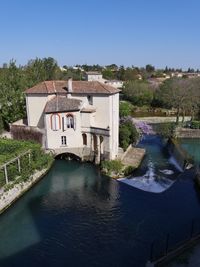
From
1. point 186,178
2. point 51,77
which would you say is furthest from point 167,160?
point 51,77

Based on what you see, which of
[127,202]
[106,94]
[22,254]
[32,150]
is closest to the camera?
[22,254]

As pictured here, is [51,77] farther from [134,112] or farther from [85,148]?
[85,148]

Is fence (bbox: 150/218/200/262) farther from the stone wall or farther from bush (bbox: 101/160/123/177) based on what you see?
the stone wall

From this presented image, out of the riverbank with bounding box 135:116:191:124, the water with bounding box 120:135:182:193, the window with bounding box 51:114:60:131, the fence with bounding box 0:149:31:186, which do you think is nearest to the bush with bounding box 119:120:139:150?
the water with bounding box 120:135:182:193

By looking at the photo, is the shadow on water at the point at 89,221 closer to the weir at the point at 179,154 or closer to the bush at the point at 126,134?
the weir at the point at 179,154

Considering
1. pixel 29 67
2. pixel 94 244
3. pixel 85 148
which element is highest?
pixel 29 67

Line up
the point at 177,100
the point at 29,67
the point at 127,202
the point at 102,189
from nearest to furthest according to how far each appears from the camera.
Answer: the point at 127,202, the point at 102,189, the point at 177,100, the point at 29,67

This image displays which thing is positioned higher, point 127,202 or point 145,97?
point 145,97
